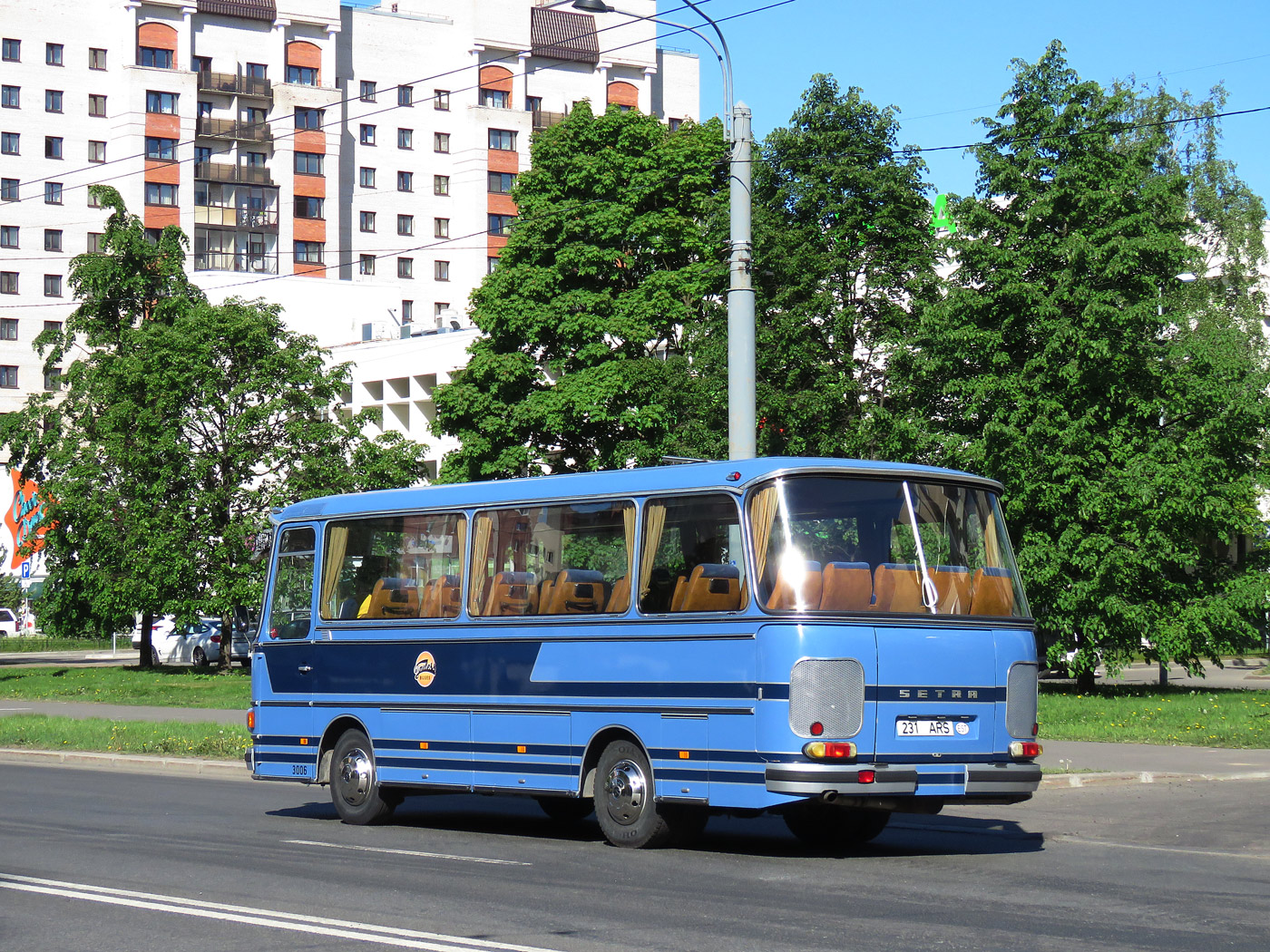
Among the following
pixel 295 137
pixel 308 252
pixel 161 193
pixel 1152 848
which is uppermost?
pixel 295 137

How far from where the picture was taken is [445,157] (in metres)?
97.5

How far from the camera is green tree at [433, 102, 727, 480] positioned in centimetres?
4338

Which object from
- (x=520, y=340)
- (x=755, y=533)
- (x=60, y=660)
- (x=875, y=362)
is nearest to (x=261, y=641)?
(x=755, y=533)

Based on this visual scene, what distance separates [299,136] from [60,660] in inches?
1402

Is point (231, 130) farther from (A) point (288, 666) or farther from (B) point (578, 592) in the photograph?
(B) point (578, 592)

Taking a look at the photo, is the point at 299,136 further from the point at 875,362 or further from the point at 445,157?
A: the point at 875,362

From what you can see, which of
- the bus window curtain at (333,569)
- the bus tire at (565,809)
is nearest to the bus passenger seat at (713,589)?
the bus tire at (565,809)

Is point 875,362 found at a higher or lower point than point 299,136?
lower

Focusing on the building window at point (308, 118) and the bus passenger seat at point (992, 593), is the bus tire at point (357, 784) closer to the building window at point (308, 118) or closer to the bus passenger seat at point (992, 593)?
the bus passenger seat at point (992, 593)

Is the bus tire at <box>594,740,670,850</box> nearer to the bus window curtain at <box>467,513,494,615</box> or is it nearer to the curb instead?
the bus window curtain at <box>467,513,494,615</box>

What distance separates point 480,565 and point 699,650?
2.82 meters

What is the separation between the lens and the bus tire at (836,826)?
13.3 m

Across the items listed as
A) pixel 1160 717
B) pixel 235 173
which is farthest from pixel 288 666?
pixel 235 173

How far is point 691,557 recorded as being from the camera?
41.3 feet
